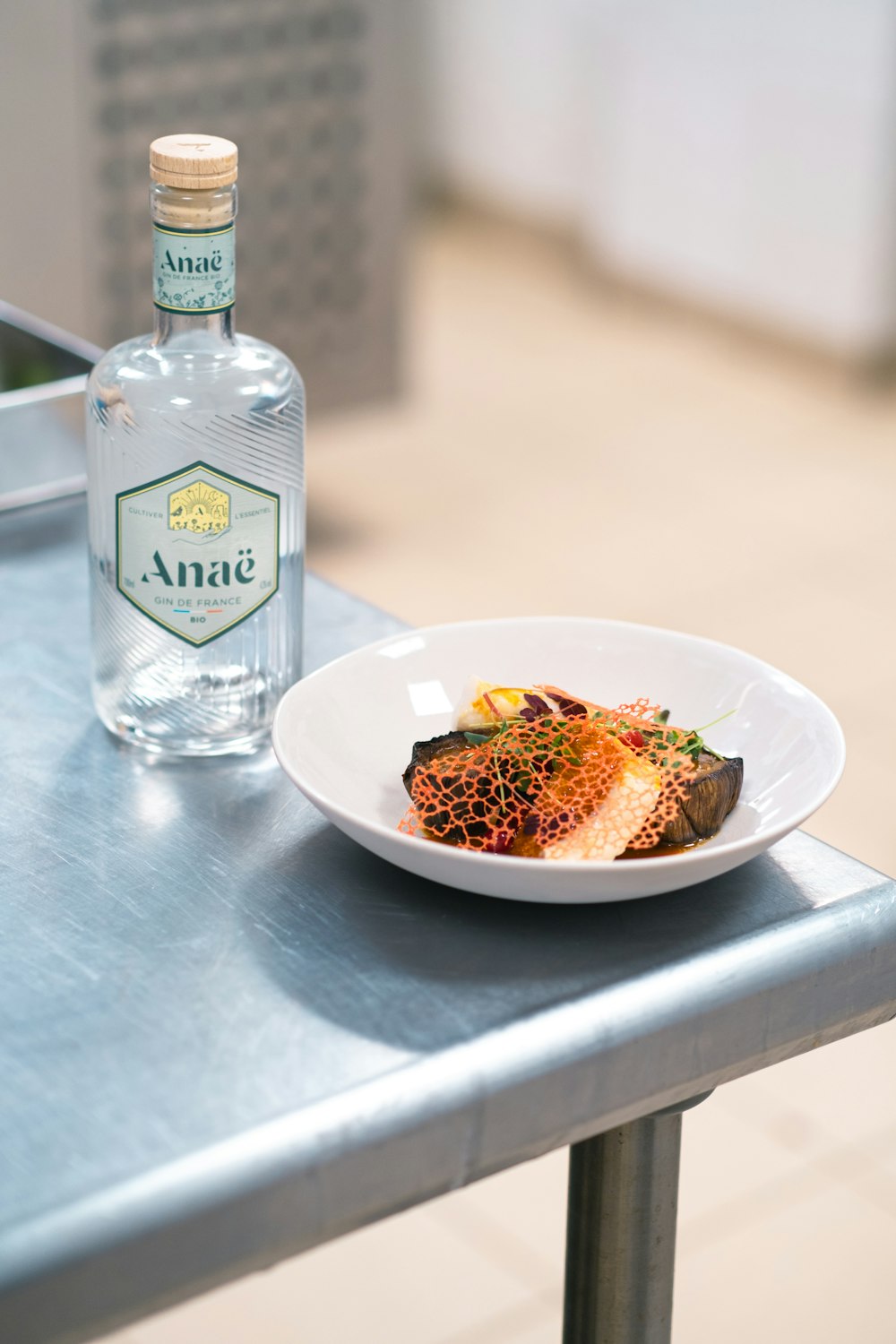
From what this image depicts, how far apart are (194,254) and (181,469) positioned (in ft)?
0.29

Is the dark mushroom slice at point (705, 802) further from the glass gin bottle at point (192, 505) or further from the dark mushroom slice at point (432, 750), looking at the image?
the glass gin bottle at point (192, 505)

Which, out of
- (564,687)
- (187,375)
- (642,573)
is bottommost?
(642,573)

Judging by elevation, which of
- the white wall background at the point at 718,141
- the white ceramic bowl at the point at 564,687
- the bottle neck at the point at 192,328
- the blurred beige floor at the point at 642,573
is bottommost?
the blurred beige floor at the point at 642,573

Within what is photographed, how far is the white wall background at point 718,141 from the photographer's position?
10.6ft

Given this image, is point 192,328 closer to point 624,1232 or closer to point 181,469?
point 181,469

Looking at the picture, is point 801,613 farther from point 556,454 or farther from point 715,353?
point 715,353

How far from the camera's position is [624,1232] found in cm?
72

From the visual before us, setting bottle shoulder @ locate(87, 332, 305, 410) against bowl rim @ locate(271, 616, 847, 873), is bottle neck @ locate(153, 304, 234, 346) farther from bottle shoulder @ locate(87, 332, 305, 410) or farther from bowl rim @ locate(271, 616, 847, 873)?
bowl rim @ locate(271, 616, 847, 873)

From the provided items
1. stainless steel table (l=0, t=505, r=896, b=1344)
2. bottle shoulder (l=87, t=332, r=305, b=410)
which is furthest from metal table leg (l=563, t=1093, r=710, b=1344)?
bottle shoulder (l=87, t=332, r=305, b=410)

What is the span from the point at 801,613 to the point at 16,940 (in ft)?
6.43

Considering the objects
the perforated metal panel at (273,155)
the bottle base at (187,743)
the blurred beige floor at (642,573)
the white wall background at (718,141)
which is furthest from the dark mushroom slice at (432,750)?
the white wall background at (718,141)

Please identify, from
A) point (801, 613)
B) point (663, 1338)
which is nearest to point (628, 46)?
point (801, 613)

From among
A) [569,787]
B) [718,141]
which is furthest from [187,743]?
[718,141]

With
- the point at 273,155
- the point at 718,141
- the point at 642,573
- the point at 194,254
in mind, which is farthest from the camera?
the point at 718,141
